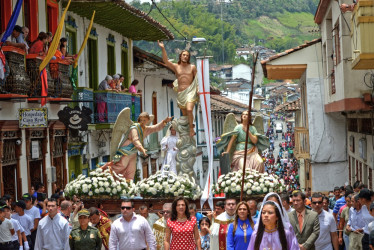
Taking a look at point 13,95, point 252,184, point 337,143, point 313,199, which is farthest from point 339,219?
point 337,143

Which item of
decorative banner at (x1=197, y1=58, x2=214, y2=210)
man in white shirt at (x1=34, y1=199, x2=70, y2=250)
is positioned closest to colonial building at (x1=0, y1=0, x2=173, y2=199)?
decorative banner at (x1=197, y1=58, x2=214, y2=210)

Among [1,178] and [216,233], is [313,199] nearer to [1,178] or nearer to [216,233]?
[216,233]

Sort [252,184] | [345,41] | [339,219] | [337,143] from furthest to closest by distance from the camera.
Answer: [337,143] → [345,41] → [252,184] → [339,219]

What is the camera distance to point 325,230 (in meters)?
11.4

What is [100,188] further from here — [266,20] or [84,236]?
[266,20]

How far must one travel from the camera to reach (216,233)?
11234 mm

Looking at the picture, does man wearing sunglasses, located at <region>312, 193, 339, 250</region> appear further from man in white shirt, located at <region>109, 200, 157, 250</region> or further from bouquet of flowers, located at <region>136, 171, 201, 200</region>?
bouquet of flowers, located at <region>136, 171, 201, 200</region>

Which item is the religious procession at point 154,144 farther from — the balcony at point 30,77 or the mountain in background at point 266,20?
the mountain in background at point 266,20

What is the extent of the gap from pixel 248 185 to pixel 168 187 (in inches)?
56.7

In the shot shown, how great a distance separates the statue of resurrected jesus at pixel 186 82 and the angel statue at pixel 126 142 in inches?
22.0

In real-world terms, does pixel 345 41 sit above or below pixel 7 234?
above

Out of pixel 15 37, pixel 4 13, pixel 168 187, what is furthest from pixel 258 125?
pixel 4 13

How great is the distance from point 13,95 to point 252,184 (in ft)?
17.6

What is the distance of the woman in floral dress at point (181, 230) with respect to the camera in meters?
10.8
